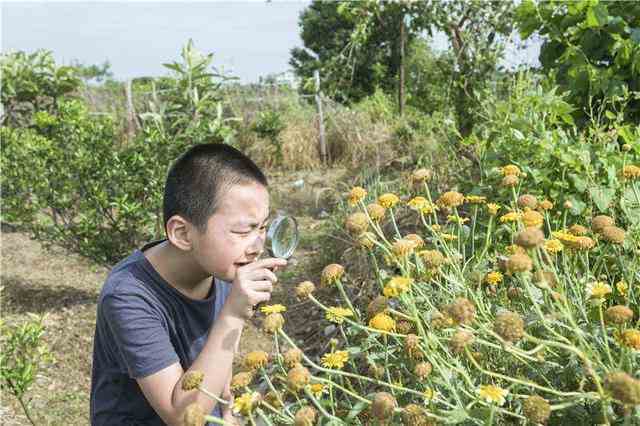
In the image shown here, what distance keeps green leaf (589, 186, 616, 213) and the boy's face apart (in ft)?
3.79

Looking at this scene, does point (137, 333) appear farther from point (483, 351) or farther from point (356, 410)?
point (483, 351)

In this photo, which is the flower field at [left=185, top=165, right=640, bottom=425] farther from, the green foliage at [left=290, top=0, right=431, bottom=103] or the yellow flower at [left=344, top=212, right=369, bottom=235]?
the green foliage at [left=290, top=0, right=431, bottom=103]

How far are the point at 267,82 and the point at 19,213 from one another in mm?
7895

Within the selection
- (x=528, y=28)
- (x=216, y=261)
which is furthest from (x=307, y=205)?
(x=216, y=261)

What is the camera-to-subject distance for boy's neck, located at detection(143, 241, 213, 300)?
71.8 inches

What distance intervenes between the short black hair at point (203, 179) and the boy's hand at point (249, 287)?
8.3 inches

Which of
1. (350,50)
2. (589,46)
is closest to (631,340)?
(589,46)

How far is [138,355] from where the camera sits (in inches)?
62.1

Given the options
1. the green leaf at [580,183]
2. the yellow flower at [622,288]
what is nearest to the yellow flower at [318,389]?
the yellow flower at [622,288]

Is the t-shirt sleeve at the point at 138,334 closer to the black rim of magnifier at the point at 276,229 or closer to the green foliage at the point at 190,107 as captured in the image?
the black rim of magnifier at the point at 276,229

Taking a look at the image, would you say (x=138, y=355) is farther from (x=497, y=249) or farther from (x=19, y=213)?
(x=19, y=213)

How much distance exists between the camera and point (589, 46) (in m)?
3.44

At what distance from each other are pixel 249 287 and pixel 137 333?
0.33 meters

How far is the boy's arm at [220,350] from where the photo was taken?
4.91 ft
